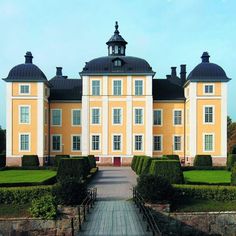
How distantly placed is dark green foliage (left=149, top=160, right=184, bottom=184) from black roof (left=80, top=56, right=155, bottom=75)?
81.0 feet

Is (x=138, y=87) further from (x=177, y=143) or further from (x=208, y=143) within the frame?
(x=208, y=143)

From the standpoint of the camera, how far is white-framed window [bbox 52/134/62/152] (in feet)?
158

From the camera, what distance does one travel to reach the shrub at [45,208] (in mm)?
15969

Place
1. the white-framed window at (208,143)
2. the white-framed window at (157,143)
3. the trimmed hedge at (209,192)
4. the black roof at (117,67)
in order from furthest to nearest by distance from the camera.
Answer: the white-framed window at (157,143) < the black roof at (117,67) < the white-framed window at (208,143) < the trimmed hedge at (209,192)

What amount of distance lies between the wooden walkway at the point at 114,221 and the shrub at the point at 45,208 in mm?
1269

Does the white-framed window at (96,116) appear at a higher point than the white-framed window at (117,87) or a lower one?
lower

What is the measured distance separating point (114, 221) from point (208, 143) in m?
31.5

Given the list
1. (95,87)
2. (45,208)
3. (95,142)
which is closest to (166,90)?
(95,87)

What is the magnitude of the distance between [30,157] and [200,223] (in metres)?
28.8

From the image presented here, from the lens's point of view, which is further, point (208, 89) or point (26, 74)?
point (26, 74)

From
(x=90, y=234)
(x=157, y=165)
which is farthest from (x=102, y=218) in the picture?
(x=157, y=165)

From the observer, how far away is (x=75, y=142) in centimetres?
4844

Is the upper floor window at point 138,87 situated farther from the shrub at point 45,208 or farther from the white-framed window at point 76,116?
the shrub at point 45,208

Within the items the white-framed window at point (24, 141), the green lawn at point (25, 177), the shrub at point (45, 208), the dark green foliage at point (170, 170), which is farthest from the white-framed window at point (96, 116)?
the shrub at point (45, 208)
